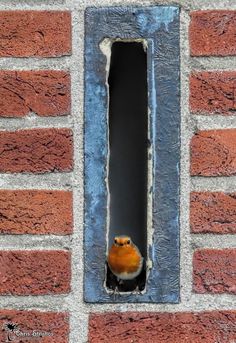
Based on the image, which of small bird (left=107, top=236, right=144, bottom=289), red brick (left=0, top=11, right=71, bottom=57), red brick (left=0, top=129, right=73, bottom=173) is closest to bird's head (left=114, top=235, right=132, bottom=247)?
Answer: small bird (left=107, top=236, right=144, bottom=289)

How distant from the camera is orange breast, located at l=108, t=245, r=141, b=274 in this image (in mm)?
1217

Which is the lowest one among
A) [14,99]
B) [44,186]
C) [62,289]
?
[62,289]

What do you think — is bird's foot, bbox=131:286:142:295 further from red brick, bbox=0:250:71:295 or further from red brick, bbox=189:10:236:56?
red brick, bbox=189:10:236:56

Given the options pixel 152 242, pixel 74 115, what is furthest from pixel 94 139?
pixel 152 242

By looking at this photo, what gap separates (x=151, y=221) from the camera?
4.04 feet

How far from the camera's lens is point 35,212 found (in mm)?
1245

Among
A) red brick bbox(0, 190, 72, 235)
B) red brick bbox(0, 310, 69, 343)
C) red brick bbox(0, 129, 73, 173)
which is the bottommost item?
red brick bbox(0, 310, 69, 343)

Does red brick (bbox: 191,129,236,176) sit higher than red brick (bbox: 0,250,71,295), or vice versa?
red brick (bbox: 191,129,236,176)

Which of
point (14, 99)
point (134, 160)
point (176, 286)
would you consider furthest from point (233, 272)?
point (14, 99)

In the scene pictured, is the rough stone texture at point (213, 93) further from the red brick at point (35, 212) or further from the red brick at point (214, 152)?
the red brick at point (35, 212)

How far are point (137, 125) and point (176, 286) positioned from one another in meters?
0.22

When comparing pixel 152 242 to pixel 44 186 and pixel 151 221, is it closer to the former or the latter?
pixel 151 221

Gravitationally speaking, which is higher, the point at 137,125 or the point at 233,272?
the point at 137,125

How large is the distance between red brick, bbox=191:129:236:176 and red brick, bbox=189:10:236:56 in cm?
10
